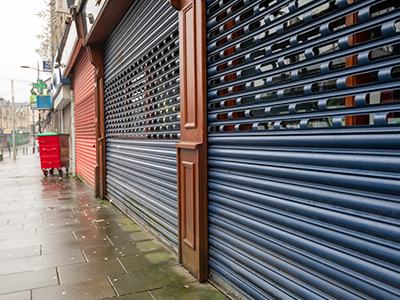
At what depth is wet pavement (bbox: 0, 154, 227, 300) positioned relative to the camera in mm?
3332

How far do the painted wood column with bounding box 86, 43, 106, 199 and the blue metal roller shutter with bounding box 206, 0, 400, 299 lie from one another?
18.2ft

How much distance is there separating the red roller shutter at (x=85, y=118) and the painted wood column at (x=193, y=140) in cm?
649

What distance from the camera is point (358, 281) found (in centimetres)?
183

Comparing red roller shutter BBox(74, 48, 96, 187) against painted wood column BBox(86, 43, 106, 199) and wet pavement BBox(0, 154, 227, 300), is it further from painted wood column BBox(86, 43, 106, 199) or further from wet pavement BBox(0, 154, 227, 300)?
wet pavement BBox(0, 154, 227, 300)

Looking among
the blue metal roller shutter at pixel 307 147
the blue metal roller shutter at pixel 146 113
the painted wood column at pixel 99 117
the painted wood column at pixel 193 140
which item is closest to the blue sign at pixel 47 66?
the painted wood column at pixel 99 117

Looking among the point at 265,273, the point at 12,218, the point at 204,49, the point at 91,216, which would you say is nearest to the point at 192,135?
the point at 204,49

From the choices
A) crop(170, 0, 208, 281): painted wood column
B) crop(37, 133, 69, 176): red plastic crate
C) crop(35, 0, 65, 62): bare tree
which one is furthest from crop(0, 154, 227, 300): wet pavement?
crop(35, 0, 65, 62): bare tree

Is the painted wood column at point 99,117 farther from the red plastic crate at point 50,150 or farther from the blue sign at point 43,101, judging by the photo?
the blue sign at point 43,101

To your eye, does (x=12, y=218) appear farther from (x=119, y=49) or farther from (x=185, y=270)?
(x=185, y=270)

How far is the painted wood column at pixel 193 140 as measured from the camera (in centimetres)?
340

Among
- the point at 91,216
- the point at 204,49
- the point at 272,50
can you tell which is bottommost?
the point at 91,216

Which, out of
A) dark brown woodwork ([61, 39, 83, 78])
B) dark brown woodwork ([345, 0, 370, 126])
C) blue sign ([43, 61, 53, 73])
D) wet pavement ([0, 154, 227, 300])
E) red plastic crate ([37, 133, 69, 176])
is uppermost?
blue sign ([43, 61, 53, 73])

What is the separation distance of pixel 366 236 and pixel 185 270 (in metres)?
2.42

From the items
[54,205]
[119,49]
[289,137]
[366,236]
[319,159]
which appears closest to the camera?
[366,236]
